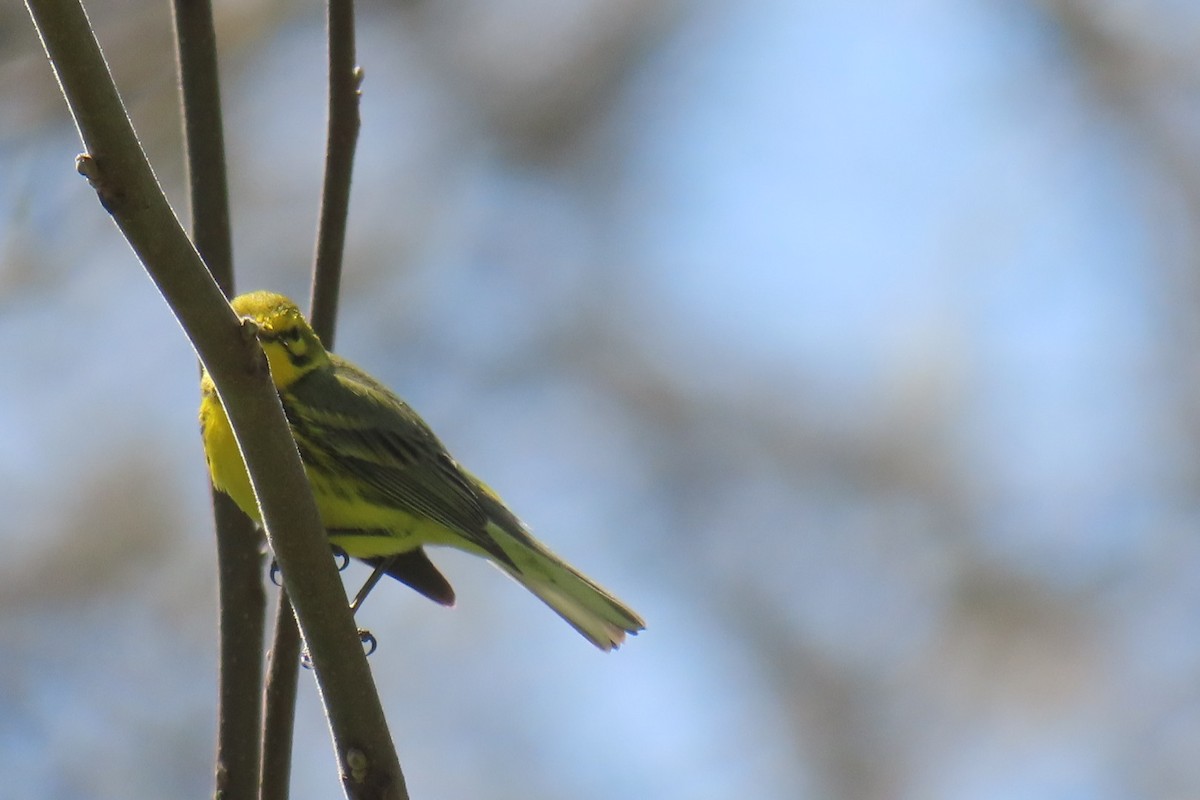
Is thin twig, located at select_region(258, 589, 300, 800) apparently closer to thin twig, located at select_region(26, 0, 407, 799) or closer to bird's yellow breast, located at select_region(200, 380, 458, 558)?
thin twig, located at select_region(26, 0, 407, 799)

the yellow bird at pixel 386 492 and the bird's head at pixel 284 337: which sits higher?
the bird's head at pixel 284 337

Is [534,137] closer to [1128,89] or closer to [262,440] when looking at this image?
[1128,89]

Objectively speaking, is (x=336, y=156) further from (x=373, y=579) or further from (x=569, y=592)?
(x=569, y=592)

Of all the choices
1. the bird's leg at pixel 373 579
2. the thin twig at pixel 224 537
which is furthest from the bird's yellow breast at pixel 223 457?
the bird's leg at pixel 373 579

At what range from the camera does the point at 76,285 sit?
28.6 feet

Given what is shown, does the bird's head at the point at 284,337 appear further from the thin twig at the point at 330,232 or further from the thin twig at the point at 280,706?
the thin twig at the point at 280,706

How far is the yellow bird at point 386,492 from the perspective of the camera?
3.95m

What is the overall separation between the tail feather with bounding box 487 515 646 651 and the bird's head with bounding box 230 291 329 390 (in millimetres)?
766

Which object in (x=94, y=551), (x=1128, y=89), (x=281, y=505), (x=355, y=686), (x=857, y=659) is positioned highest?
(x=1128, y=89)

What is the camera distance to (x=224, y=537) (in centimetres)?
297

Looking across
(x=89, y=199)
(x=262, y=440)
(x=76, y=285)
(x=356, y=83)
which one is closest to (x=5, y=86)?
(x=89, y=199)

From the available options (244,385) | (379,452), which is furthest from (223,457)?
(244,385)

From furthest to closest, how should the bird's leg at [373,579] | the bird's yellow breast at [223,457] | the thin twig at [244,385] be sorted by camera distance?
1. the bird's leg at [373,579]
2. the bird's yellow breast at [223,457]
3. the thin twig at [244,385]

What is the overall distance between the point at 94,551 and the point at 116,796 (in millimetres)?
2304
